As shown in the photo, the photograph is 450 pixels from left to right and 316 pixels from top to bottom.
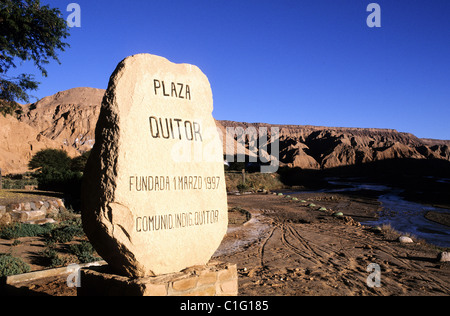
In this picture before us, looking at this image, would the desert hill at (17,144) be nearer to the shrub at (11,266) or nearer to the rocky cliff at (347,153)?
the shrub at (11,266)

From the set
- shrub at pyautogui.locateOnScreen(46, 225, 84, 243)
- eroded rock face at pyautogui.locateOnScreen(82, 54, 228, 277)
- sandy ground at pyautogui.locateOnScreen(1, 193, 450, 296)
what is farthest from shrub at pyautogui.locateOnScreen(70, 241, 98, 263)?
eroded rock face at pyautogui.locateOnScreen(82, 54, 228, 277)

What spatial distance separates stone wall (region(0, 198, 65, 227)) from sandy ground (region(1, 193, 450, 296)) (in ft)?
16.9

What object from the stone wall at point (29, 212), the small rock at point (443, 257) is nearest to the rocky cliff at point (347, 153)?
the stone wall at point (29, 212)

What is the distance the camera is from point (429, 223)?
18062 mm

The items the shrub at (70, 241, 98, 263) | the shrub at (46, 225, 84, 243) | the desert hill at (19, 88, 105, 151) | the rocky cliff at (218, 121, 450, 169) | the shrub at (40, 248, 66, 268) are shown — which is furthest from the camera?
the desert hill at (19, 88, 105, 151)

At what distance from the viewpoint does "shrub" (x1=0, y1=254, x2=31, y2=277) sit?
20.3 ft

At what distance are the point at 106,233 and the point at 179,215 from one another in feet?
3.14

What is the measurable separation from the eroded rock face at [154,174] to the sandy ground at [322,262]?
1989 millimetres

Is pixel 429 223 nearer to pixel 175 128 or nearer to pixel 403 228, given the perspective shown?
pixel 403 228

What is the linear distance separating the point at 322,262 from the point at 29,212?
9125mm

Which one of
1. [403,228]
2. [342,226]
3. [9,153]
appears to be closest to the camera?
[342,226]

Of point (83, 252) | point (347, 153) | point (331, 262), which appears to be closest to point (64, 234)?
point (83, 252)

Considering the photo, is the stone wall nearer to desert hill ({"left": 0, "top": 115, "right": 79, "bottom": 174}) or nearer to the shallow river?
the shallow river
